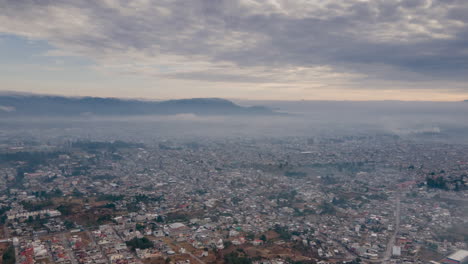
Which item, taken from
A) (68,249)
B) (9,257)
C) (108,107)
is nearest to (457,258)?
(68,249)

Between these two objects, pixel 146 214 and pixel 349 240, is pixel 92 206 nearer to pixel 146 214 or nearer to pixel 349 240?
pixel 146 214

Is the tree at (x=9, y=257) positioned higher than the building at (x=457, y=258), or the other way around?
the building at (x=457, y=258)

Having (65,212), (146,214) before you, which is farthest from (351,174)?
(65,212)

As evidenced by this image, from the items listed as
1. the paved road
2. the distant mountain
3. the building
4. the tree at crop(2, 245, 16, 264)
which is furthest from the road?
the distant mountain

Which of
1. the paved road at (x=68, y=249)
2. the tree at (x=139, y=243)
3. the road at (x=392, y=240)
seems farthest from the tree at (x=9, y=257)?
the road at (x=392, y=240)

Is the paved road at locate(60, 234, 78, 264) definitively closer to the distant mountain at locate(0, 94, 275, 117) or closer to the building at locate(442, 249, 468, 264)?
the building at locate(442, 249, 468, 264)

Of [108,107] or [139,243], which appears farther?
[108,107]

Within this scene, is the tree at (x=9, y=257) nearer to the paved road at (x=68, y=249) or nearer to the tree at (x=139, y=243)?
the paved road at (x=68, y=249)

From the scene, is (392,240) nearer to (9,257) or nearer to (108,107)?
(9,257)
